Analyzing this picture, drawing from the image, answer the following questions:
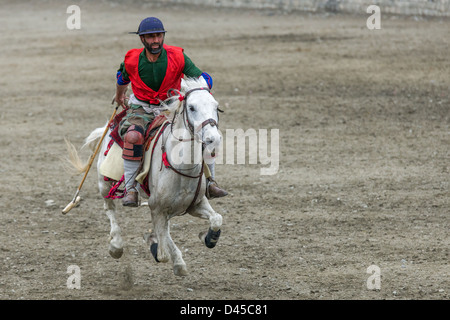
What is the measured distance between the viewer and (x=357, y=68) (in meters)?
17.7

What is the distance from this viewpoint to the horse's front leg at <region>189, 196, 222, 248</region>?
273 inches

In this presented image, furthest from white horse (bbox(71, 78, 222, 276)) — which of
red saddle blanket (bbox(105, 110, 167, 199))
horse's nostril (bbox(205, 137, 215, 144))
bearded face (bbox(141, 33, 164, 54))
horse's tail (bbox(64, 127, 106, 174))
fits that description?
horse's tail (bbox(64, 127, 106, 174))

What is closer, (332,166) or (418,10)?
(332,166)

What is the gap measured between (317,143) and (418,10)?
40.3 feet

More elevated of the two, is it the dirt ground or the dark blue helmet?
the dark blue helmet

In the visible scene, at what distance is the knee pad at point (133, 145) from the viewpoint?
23.0 ft

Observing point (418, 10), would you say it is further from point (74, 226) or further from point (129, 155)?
point (129, 155)

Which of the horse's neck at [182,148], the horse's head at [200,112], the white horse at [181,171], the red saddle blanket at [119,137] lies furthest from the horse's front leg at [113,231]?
the horse's head at [200,112]

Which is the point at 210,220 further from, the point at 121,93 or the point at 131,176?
the point at 121,93

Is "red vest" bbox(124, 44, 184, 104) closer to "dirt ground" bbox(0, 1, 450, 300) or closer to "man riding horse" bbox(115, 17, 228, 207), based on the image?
"man riding horse" bbox(115, 17, 228, 207)

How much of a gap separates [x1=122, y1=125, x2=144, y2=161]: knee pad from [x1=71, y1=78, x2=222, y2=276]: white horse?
142 millimetres

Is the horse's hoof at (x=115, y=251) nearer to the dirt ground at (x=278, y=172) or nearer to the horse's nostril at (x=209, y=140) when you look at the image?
the dirt ground at (x=278, y=172)

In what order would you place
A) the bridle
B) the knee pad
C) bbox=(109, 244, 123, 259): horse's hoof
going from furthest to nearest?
bbox=(109, 244, 123, 259): horse's hoof, the knee pad, the bridle

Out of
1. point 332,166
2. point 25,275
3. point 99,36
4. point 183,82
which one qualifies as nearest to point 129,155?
point 183,82
